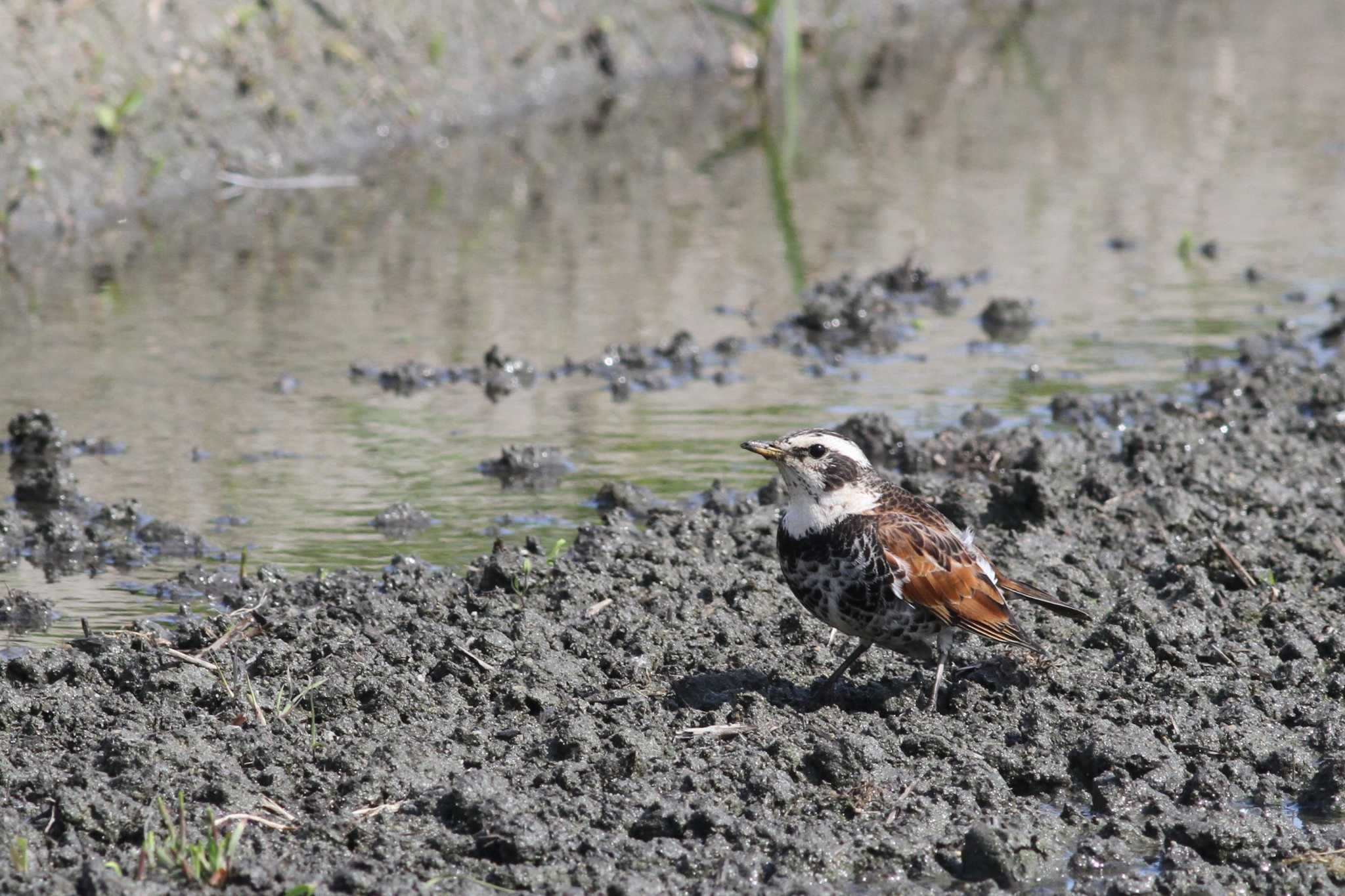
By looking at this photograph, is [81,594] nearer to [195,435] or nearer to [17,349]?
[195,435]

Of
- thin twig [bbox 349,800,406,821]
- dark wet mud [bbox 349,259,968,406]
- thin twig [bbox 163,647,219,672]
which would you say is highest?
dark wet mud [bbox 349,259,968,406]

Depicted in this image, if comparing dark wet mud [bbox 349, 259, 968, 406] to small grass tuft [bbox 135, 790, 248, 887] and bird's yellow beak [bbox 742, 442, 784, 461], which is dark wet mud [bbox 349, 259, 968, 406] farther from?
small grass tuft [bbox 135, 790, 248, 887]

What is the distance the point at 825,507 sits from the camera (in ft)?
22.1

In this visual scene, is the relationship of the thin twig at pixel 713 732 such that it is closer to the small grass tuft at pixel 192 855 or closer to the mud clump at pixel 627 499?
the small grass tuft at pixel 192 855

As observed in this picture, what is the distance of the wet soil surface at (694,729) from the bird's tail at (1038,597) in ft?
0.70

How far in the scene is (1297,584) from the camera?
823cm

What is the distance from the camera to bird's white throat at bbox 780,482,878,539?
6730mm

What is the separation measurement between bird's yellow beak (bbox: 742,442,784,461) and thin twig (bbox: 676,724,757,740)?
3.23 feet

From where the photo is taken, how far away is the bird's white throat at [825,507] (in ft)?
22.1

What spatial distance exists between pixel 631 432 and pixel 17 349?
4467 millimetres

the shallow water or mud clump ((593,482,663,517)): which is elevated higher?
the shallow water

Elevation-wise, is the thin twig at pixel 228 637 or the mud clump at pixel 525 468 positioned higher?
the mud clump at pixel 525 468

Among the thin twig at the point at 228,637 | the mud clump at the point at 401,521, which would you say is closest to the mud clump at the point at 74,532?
the mud clump at the point at 401,521

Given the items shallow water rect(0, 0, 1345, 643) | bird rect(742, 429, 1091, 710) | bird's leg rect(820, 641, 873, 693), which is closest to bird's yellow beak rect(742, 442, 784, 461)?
bird rect(742, 429, 1091, 710)
